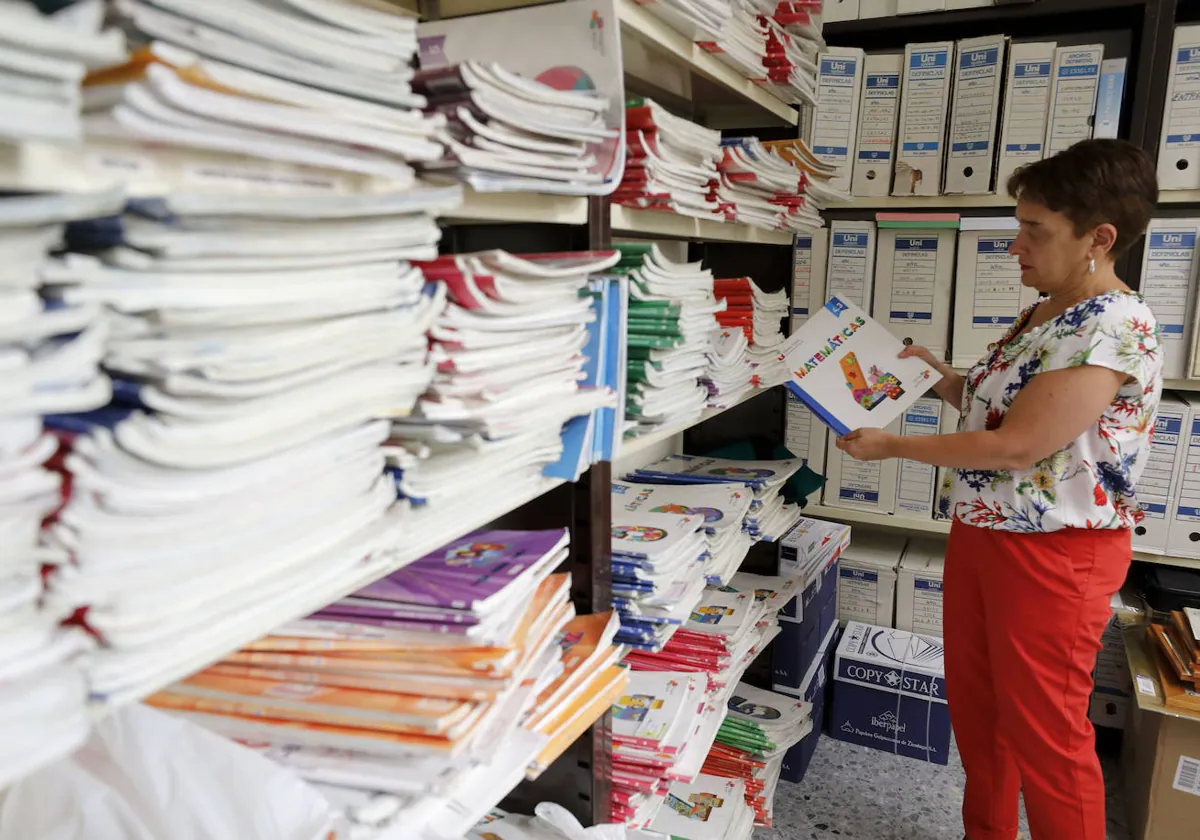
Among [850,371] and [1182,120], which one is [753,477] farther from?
[1182,120]

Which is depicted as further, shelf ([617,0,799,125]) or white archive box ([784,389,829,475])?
white archive box ([784,389,829,475])

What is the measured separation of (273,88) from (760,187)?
120 centimetres

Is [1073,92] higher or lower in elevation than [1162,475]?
higher

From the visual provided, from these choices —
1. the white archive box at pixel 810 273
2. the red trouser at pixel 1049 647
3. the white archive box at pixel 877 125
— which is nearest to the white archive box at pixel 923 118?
the white archive box at pixel 877 125

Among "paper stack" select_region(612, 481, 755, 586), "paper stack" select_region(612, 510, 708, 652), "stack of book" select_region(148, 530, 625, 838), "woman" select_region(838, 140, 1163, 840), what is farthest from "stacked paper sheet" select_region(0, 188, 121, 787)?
"woman" select_region(838, 140, 1163, 840)

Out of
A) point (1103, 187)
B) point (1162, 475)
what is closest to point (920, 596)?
point (1162, 475)

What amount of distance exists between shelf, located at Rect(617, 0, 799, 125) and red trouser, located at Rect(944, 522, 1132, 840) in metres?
1.04

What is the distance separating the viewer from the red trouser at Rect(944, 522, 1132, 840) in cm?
158

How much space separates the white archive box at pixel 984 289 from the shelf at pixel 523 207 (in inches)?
66.0

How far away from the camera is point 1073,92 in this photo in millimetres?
2105

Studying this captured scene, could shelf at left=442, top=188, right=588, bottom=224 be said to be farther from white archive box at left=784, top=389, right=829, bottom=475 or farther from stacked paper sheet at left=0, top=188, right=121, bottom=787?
white archive box at left=784, top=389, right=829, bottom=475

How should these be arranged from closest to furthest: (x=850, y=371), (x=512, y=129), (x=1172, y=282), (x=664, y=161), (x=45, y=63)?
(x=45, y=63) → (x=512, y=129) → (x=664, y=161) → (x=850, y=371) → (x=1172, y=282)

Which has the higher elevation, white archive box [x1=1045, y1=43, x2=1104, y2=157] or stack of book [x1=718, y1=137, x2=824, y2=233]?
white archive box [x1=1045, y1=43, x2=1104, y2=157]

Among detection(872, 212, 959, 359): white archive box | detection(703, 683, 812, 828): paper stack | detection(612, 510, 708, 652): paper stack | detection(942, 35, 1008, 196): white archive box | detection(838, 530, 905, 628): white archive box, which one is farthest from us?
detection(838, 530, 905, 628): white archive box
